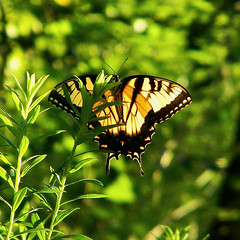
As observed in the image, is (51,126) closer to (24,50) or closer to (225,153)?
(24,50)

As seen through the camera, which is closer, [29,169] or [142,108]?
[29,169]

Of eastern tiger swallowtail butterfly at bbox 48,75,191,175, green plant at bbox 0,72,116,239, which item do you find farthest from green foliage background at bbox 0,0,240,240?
green plant at bbox 0,72,116,239

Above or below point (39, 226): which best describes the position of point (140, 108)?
above

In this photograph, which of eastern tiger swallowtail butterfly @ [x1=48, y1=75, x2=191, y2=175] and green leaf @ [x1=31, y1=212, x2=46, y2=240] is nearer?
green leaf @ [x1=31, y1=212, x2=46, y2=240]

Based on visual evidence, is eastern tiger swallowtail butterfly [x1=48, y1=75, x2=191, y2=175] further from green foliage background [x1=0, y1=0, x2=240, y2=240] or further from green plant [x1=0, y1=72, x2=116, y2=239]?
green plant [x1=0, y1=72, x2=116, y2=239]

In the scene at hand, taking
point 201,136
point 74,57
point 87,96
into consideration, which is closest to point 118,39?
point 74,57

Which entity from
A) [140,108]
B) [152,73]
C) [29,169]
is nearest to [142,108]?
[140,108]

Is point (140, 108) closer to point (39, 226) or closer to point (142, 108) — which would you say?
point (142, 108)

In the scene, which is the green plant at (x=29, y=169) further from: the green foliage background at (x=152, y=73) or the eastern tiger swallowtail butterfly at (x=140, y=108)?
the green foliage background at (x=152, y=73)
